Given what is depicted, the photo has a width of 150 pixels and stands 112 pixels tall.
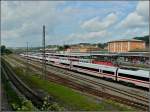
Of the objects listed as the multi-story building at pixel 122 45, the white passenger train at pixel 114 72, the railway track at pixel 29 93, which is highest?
the multi-story building at pixel 122 45

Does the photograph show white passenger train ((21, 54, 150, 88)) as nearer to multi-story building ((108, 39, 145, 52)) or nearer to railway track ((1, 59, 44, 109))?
railway track ((1, 59, 44, 109))

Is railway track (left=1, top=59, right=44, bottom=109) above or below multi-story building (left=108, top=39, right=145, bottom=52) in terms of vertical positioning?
below

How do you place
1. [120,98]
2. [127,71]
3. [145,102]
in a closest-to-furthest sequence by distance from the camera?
[145,102] < [120,98] < [127,71]

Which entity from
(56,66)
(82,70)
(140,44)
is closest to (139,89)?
(82,70)

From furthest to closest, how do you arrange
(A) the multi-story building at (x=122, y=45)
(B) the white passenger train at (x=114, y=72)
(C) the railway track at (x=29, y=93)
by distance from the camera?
(A) the multi-story building at (x=122, y=45)
(B) the white passenger train at (x=114, y=72)
(C) the railway track at (x=29, y=93)

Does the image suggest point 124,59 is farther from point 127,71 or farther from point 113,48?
point 127,71

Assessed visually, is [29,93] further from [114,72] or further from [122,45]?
[122,45]

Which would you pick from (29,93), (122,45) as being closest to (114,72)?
(29,93)

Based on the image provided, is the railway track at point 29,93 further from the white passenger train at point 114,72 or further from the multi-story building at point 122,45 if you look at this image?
the multi-story building at point 122,45

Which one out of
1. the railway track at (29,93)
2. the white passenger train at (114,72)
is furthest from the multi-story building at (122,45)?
the railway track at (29,93)

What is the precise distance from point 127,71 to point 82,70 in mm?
17237

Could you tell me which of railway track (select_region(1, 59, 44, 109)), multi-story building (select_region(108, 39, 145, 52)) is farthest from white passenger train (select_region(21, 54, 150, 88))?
multi-story building (select_region(108, 39, 145, 52))

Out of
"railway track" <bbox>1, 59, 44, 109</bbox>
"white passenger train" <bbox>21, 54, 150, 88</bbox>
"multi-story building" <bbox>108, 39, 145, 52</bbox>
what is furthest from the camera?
"multi-story building" <bbox>108, 39, 145, 52</bbox>

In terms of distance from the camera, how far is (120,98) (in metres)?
25.9
